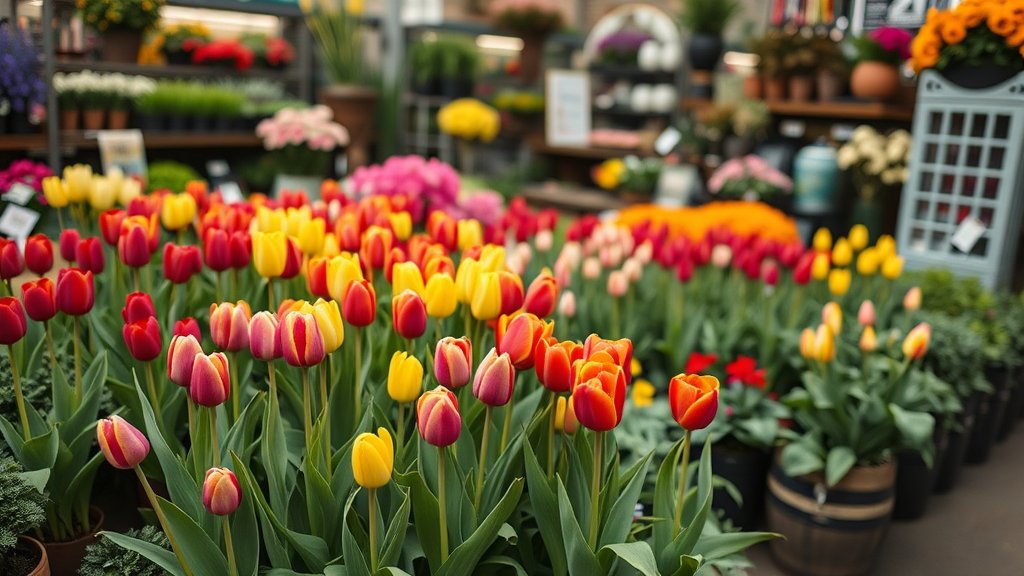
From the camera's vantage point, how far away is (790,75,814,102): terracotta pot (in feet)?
14.7

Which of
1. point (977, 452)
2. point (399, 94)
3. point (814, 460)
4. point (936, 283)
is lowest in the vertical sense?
point (977, 452)

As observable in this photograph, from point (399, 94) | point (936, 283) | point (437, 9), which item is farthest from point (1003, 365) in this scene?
point (437, 9)

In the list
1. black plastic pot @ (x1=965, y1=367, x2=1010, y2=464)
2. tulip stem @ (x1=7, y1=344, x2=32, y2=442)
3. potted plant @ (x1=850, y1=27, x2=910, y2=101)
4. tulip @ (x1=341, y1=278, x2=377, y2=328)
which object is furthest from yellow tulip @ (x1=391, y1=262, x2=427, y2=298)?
potted plant @ (x1=850, y1=27, x2=910, y2=101)

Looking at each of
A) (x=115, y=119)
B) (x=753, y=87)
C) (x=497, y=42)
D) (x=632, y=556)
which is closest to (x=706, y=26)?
(x=753, y=87)

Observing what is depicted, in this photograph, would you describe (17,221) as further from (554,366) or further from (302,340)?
(554,366)

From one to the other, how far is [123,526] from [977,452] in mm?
2935

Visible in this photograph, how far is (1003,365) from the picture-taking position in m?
2.95

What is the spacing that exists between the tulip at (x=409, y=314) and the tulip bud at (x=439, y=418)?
10.1 inches

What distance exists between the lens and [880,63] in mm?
4133

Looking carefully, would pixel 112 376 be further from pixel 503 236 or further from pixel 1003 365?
pixel 1003 365

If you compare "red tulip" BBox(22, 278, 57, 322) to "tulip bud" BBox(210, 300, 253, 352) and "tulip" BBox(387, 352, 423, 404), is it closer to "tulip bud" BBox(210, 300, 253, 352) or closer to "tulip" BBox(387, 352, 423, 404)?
"tulip bud" BBox(210, 300, 253, 352)

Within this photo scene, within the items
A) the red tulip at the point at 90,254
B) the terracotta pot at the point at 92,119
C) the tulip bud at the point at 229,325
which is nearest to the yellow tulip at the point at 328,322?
the tulip bud at the point at 229,325

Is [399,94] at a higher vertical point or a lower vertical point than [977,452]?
higher

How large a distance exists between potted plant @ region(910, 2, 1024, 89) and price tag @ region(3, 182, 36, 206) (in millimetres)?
3109
